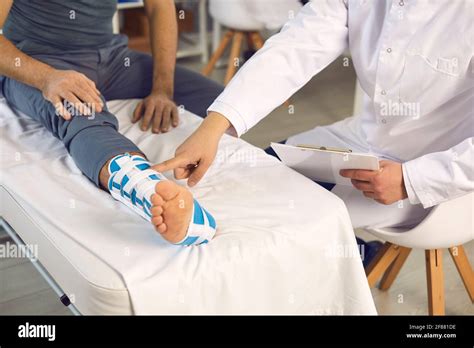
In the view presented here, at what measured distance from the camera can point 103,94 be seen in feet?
6.43

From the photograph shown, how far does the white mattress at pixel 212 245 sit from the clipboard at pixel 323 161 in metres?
0.04

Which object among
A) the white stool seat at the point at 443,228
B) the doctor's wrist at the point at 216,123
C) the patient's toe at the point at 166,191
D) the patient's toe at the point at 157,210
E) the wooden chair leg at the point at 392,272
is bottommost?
the wooden chair leg at the point at 392,272

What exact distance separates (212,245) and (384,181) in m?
0.40

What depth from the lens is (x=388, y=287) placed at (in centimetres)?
193

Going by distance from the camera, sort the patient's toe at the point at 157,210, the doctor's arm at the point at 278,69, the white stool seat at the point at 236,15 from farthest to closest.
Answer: the white stool seat at the point at 236,15 → the doctor's arm at the point at 278,69 → the patient's toe at the point at 157,210

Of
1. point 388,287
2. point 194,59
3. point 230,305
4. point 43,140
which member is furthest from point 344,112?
point 230,305

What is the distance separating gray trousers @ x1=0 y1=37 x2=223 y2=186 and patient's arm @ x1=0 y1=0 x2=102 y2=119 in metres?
0.04

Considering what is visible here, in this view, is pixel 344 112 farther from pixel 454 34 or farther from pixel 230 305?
pixel 230 305

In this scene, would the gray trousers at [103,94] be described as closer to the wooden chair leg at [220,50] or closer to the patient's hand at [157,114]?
the patient's hand at [157,114]

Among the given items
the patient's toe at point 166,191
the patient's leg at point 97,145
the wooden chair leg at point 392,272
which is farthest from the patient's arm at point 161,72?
the wooden chair leg at point 392,272

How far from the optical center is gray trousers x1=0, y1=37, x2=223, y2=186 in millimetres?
1486

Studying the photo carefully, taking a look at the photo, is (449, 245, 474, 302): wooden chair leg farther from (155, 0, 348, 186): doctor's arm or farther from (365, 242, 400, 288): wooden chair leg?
(155, 0, 348, 186): doctor's arm

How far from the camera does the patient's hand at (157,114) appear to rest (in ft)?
5.80
